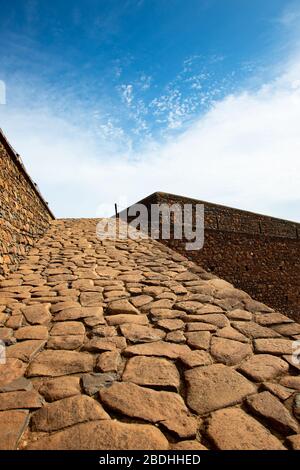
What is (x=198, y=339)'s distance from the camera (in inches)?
96.0

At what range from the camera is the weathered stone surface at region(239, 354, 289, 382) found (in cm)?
192

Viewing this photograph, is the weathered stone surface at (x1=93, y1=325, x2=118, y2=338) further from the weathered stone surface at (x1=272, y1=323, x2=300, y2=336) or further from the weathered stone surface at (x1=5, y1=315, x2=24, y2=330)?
the weathered stone surface at (x1=272, y1=323, x2=300, y2=336)

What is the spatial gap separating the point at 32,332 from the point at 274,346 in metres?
2.01

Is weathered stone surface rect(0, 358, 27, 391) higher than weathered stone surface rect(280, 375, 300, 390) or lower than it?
higher

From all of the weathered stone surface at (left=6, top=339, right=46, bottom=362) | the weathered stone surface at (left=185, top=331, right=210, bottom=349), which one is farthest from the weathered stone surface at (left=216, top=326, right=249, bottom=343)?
the weathered stone surface at (left=6, top=339, right=46, bottom=362)

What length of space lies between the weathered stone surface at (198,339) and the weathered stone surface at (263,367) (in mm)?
353

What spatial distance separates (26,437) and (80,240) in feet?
20.8

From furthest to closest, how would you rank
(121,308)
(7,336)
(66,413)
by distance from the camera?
(121,308) → (7,336) → (66,413)

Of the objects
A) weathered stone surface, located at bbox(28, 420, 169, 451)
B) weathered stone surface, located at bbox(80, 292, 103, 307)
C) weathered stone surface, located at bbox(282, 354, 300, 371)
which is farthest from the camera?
weathered stone surface, located at bbox(80, 292, 103, 307)

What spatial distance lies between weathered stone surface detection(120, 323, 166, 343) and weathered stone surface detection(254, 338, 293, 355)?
0.77 m

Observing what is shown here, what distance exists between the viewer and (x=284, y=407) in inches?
62.8

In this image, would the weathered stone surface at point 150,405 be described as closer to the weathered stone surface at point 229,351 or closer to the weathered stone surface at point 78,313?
the weathered stone surface at point 229,351

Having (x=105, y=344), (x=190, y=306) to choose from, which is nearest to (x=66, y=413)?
(x=105, y=344)

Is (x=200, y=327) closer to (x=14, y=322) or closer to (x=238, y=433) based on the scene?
(x=238, y=433)
